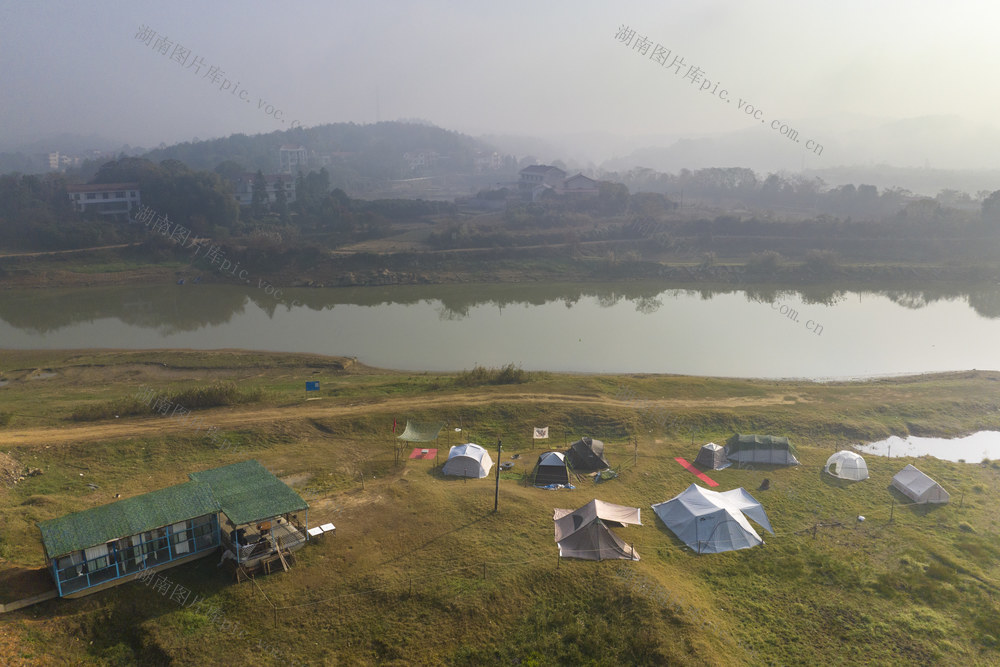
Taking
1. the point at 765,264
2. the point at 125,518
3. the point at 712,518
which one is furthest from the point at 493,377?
the point at 765,264

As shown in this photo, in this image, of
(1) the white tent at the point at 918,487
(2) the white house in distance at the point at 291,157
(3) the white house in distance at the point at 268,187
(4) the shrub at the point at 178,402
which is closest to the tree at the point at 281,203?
(3) the white house in distance at the point at 268,187

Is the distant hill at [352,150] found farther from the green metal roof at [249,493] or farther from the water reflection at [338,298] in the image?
the green metal roof at [249,493]

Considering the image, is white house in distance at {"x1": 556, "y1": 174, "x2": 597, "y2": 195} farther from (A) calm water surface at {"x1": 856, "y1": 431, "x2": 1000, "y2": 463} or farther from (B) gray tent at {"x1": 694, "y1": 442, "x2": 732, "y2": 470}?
(B) gray tent at {"x1": 694, "y1": 442, "x2": 732, "y2": 470}

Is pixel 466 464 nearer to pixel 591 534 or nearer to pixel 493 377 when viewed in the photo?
pixel 591 534

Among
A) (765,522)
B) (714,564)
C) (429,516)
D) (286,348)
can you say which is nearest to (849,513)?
(765,522)

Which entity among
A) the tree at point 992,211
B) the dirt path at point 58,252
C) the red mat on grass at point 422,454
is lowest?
the red mat on grass at point 422,454

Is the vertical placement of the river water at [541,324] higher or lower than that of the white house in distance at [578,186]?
lower

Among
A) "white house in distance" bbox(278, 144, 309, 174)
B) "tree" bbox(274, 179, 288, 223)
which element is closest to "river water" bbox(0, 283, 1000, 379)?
"tree" bbox(274, 179, 288, 223)
